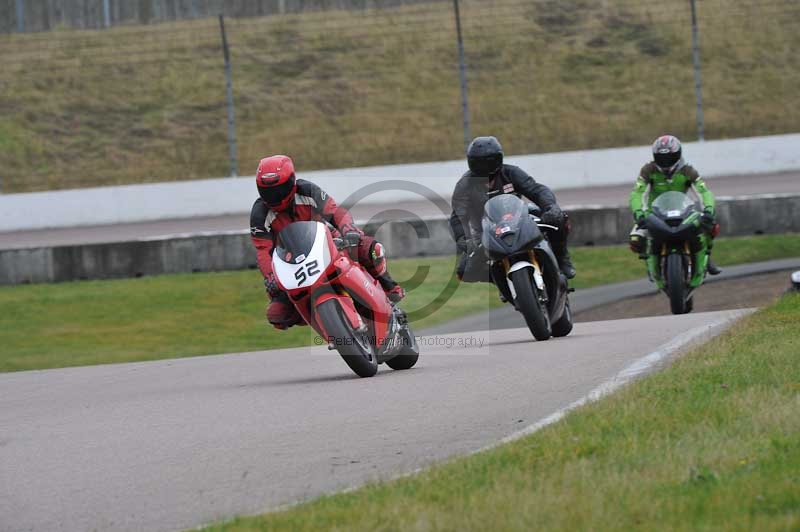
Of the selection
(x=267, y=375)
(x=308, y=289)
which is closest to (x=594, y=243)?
(x=267, y=375)

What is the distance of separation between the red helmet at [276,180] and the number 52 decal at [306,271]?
21.6 inches

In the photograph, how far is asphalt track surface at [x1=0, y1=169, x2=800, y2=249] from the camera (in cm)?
2231

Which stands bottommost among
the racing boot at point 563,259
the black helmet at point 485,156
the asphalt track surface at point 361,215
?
the asphalt track surface at point 361,215

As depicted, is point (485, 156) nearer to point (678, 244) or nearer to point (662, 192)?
point (678, 244)

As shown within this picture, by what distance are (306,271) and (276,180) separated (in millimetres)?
620

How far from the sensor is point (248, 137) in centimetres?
3275

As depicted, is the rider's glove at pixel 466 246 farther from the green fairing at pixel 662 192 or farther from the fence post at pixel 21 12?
the fence post at pixel 21 12

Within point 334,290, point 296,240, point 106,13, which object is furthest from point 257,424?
point 106,13

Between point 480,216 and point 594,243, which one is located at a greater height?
point 480,216

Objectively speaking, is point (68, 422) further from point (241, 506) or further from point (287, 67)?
point (287, 67)

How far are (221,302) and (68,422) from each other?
9844 mm

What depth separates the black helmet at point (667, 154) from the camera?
13.3 m

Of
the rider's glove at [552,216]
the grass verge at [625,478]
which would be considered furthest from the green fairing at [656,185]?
the grass verge at [625,478]

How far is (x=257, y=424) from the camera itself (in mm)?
7016
